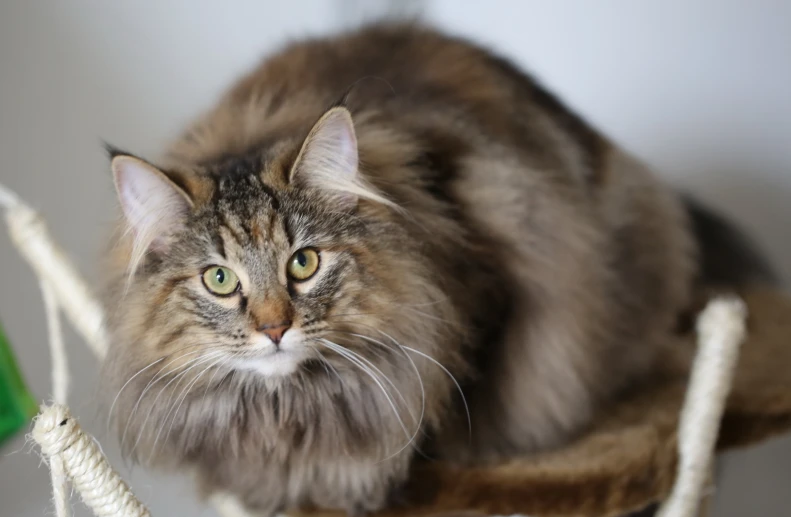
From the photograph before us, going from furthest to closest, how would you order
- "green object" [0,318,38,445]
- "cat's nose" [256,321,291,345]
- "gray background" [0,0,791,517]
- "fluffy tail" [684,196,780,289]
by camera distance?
"fluffy tail" [684,196,780,289] → "gray background" [0,0,791,517] → "green object" [0,318,38,445] → "cat's nose" [256,321,291,345]

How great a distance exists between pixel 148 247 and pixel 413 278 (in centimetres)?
37

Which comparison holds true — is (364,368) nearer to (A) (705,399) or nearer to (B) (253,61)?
(A) (705,399)

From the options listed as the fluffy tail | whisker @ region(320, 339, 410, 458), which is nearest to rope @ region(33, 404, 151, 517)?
whisker @ region(320, 339, 410, 458)

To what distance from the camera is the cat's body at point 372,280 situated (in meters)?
0.90

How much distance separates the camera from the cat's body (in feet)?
2.94

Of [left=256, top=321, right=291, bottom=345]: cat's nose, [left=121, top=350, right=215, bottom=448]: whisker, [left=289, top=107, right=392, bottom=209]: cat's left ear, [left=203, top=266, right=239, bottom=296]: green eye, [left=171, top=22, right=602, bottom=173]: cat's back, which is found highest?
[left=171, top=22, right=602, bottom=173]: cat's back

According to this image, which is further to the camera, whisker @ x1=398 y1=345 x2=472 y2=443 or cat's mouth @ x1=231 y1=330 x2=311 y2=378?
whisker @ x1=398 y1=345 x2=472 y2=443

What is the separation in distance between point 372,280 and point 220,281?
0.66 feet

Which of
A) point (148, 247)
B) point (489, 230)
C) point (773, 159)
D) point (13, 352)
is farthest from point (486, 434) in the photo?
point (773, 159)

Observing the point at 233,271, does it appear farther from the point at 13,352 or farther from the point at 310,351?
the point at 13,352

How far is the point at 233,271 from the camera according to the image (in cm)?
88

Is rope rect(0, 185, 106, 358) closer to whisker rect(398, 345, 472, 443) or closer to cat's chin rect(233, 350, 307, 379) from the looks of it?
cat's chin rect(233, 350, 307, 379)

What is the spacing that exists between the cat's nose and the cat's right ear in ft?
0.64

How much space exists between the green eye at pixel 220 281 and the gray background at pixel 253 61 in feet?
1.16
